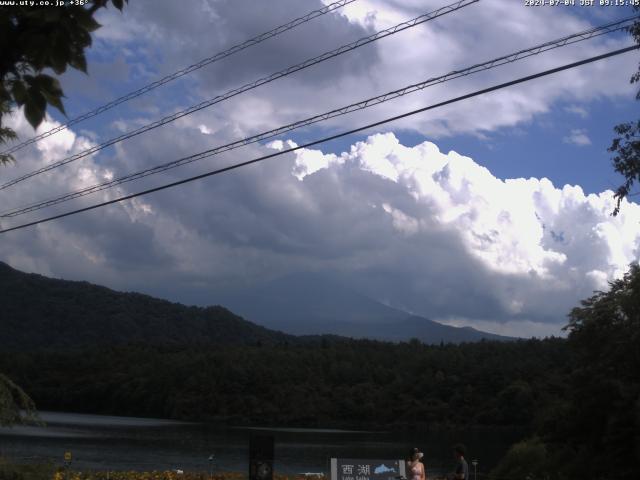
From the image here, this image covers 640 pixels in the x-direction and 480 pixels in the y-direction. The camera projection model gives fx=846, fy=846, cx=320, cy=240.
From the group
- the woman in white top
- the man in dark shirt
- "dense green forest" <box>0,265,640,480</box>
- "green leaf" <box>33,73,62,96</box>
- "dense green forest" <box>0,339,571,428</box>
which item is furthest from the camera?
"dense green forest" <box>0,339,571,428</box>

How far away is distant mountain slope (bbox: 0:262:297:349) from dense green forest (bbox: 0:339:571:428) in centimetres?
5857

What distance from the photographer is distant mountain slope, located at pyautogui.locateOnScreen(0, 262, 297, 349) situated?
173587mm

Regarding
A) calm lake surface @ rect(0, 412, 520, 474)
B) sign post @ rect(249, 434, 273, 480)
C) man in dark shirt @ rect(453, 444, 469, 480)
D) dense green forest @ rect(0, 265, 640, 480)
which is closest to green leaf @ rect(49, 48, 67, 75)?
man in dark shirt @ rect(453, 444, 469, 480)

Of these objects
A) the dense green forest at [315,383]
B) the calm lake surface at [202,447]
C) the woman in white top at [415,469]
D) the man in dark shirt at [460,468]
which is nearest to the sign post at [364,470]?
the woman in white top at [415,469]

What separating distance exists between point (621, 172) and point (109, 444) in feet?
154

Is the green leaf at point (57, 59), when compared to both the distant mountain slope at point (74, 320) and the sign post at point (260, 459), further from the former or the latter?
the distant mountain slope at point (74, 320)

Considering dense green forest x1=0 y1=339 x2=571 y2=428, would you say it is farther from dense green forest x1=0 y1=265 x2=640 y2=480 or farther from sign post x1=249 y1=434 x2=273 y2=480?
sign post x1=249 y1=434 x2=273 y2=480

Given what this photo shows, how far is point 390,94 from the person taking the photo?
13523 millimetres

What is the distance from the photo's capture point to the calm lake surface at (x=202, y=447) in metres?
41.2

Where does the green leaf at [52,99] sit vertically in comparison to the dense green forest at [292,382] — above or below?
below

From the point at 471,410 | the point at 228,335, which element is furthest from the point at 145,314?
the point at 471,410

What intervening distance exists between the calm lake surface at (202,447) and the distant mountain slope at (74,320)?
9566 cm

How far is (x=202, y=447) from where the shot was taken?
2239 inches

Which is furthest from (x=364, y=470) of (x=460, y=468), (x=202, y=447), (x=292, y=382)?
(x=292, y=382)
